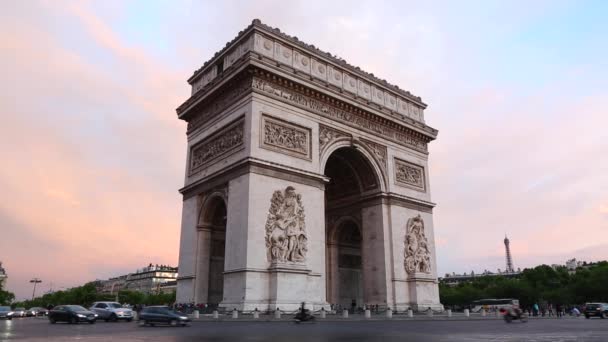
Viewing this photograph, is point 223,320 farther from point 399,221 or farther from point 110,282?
point 110,282

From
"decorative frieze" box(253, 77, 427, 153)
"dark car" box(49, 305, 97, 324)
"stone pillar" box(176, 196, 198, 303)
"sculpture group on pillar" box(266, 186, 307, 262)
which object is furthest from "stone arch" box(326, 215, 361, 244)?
"dark car" box(49, 305, 97, 324)

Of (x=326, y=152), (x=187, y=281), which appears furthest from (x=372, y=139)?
(x=187, y=281)

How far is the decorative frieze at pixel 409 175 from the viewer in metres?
A: 31.1

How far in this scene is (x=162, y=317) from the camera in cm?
1911

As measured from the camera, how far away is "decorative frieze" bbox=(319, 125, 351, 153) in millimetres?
26859

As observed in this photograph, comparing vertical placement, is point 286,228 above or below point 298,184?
below

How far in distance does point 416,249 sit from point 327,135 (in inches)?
368

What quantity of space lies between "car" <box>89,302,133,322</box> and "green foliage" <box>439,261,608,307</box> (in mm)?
62475

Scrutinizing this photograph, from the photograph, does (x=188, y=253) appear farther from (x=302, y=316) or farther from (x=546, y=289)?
(x=546, y=289)

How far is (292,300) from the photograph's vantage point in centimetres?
2209

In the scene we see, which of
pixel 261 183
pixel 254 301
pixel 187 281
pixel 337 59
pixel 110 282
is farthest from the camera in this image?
pixel 110 282

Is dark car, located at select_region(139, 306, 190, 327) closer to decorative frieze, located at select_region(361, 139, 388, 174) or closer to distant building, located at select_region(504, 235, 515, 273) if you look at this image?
decorative frieze, located at select_region(361, 139, 388, 174)

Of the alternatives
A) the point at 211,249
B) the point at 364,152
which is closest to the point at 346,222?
the point at 364,152

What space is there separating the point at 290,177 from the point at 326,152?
11.5ft
